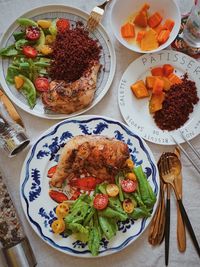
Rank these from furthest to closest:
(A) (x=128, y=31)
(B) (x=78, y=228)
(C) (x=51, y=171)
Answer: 1. (A) (x=128, y=31)
2. (C) (x=51, y=171)
3. (B) (x=78, y=228)

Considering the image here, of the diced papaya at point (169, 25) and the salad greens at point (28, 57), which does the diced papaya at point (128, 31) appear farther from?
the salad greens at point (28, 57)

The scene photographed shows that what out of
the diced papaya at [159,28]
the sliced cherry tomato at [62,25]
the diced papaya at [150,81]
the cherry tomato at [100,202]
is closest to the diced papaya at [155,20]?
the diced papaya at [159,28]

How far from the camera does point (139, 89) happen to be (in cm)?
217

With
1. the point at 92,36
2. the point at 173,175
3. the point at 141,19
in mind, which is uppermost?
the point at 141,19

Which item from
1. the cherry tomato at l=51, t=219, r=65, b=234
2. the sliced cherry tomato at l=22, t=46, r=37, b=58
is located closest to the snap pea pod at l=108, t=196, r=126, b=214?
the cherry tomato at l=51, t=219, r=65, b=234

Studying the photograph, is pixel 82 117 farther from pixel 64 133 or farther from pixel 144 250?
pixel 144 250

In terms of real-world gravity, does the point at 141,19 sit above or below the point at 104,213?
above

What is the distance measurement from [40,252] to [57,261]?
82 mm

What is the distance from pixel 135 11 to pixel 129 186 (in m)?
0.80

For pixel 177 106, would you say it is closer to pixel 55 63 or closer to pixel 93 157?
pixel 93 157

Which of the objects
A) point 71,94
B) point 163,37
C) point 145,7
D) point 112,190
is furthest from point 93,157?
point 145,7

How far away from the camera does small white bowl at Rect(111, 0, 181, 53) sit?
218cm

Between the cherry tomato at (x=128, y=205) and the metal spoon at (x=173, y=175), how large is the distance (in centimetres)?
18

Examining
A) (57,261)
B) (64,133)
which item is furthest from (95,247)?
(64,133)
